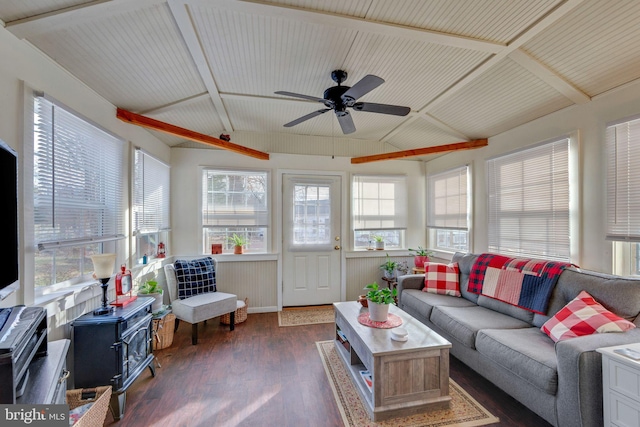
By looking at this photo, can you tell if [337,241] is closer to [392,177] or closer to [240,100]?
[392,177]

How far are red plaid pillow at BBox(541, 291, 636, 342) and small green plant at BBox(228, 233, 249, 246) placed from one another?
354cm

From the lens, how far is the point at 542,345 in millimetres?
1943

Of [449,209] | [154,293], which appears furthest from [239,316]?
[449,209]

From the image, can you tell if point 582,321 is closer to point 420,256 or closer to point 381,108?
point 381,108

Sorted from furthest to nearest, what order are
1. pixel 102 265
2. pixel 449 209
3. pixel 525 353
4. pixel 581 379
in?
pixel 449 209, pixel 102 265, pixel 525 353, pixel 581 379

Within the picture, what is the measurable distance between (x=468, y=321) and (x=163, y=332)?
3.05 meters

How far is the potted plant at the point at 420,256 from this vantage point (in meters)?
4.21

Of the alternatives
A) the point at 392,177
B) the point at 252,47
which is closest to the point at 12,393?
the point at 252,47

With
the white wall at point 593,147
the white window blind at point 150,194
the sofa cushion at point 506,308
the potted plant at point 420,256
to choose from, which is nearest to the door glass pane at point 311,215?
the potted plant at point 420,256

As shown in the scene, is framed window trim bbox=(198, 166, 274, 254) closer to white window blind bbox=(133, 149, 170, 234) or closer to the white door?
the white door

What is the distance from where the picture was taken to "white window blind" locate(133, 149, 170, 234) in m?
2.93

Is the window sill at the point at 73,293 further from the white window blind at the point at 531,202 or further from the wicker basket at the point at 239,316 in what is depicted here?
the white window blind at the point at 531,202

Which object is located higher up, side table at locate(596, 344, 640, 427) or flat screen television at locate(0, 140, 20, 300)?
flat screen television at locate(0, 140, 20, 300)

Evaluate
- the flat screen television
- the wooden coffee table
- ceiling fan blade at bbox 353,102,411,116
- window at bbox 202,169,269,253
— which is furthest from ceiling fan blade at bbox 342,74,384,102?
window at bbox 202,169,269,253
